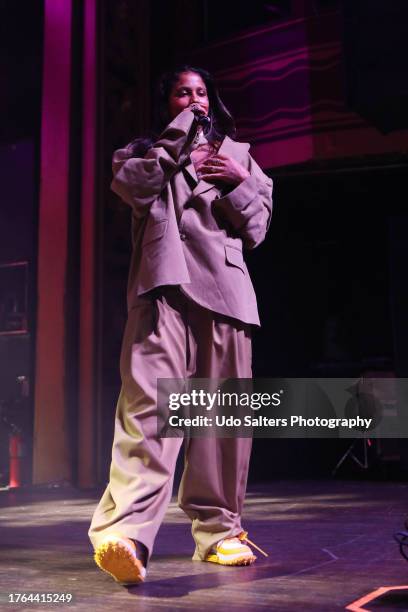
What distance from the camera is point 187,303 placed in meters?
1.93

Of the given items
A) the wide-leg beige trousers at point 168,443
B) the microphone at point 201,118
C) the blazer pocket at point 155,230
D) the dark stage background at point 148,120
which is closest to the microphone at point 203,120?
the microphone at point 201,118

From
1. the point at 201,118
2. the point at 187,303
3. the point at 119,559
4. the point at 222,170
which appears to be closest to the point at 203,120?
the point at 201,118

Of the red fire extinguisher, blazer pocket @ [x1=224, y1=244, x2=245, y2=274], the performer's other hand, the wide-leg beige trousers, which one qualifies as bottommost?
the red fire extinguisher

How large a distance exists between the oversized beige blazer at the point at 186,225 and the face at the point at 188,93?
13 cm

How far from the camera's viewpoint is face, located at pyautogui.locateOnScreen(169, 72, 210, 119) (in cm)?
205

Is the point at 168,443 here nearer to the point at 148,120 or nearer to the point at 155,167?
the point at 155,167

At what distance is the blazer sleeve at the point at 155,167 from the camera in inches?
73.4

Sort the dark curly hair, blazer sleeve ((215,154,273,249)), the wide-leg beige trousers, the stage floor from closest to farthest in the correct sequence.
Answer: the stage floor, the wide-leg beige trousers, blazer sleeve ((215,154,273,249)), the dark curly hair

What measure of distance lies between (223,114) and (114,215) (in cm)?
316

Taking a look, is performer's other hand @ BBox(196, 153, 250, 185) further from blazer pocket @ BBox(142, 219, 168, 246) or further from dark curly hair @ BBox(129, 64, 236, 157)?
blazer pocket @ BBox(142, 219, 168, 246)

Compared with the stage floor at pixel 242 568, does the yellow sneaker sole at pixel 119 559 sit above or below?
above

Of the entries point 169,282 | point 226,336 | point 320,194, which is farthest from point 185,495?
point 320,194

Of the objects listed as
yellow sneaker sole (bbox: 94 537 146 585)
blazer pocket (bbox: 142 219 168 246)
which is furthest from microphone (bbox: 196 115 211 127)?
yellow sneaker sole (bbox: 94 537 146 585)

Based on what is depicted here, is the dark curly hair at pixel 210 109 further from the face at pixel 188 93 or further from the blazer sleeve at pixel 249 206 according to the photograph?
the blazer sleeve at pixel 249 206
